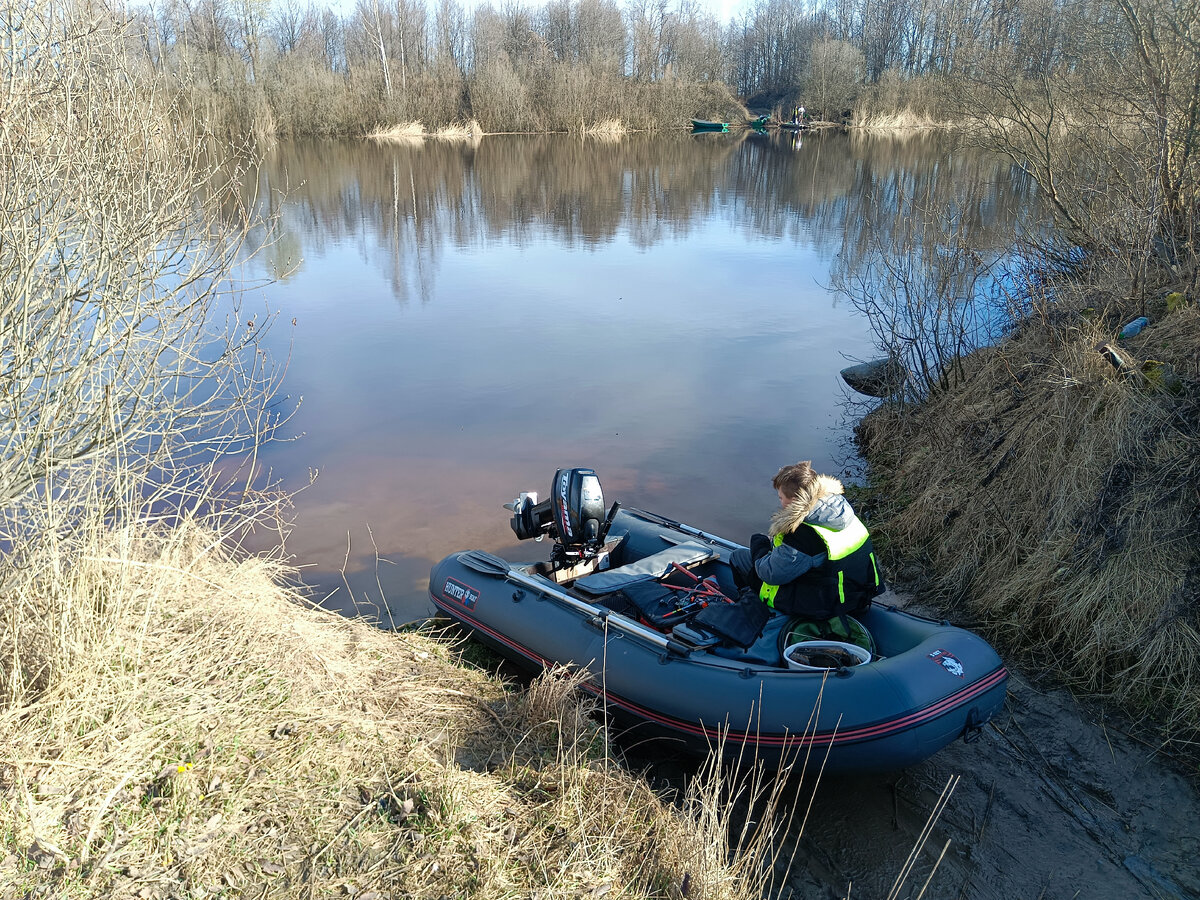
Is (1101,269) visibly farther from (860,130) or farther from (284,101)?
(860,130)

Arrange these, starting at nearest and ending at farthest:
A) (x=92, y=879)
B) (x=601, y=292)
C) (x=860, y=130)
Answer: (x=92, y=879) → (x=601, y=292) → (x=860, y=130)

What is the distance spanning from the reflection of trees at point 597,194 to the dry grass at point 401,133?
2096 millimetres

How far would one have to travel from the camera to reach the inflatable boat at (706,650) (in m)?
3.56

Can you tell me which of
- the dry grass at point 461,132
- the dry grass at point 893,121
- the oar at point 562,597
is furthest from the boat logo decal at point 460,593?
the dry grass at point 893,121

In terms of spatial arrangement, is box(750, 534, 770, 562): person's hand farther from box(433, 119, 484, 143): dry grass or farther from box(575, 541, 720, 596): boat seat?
box(433, 119, 484, 143): dry grass

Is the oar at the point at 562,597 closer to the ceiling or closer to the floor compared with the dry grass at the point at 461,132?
closer to the floor

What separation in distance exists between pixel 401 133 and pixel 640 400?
29.3m

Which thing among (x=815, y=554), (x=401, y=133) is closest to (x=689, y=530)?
(x=815, y=554)

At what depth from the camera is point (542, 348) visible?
35.6 feet

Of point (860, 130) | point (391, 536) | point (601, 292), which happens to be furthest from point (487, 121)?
point (391, 536)

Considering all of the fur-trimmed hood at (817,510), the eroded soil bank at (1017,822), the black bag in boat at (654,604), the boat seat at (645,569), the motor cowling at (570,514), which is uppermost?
the fur-trimmed hood at (817,510)

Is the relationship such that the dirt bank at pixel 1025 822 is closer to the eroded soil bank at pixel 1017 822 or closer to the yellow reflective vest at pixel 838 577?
the eroded soil bank at pixel 1017 822

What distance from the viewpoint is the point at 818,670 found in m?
3.73

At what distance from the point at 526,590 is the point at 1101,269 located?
16.5ft
